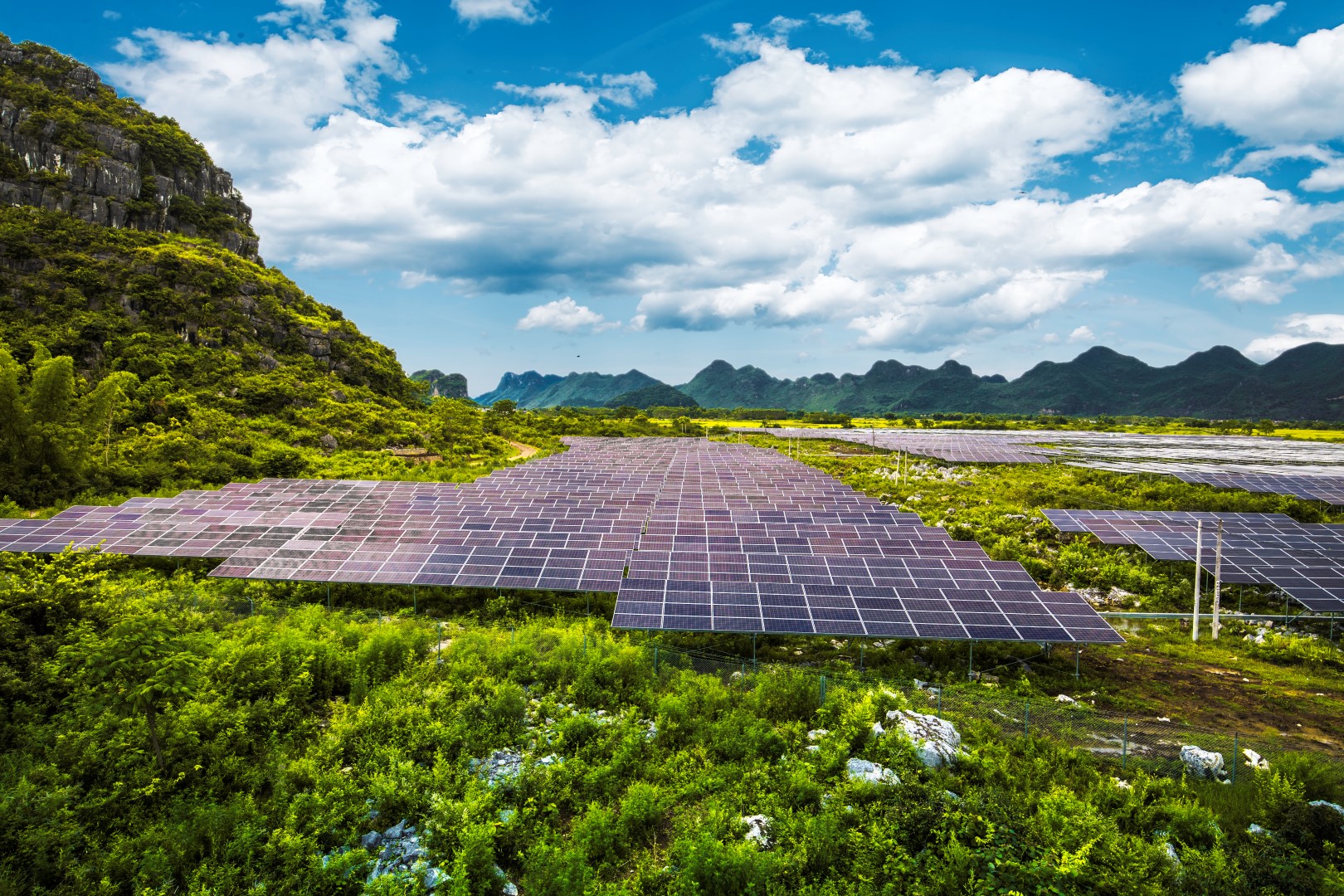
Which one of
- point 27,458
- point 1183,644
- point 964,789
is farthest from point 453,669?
point 27,458

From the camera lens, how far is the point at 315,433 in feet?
205

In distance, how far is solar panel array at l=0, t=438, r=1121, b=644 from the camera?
1916 centimetres

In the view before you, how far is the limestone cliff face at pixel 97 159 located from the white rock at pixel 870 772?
359ft

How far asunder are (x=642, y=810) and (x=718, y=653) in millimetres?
8745

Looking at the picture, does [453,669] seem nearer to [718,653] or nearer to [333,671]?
[333,671]

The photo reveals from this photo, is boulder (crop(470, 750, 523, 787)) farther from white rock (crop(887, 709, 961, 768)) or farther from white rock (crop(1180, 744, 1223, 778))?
white rock (crop(1180, 744, 1223, 778))

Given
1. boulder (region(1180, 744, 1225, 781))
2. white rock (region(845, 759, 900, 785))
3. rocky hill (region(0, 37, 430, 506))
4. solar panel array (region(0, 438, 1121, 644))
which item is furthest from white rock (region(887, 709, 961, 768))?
rocky hill (region(0, 37, 430, 506))

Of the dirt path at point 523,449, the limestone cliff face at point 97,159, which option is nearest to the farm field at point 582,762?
the dirt path at point 523,449

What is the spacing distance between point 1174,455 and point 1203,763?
74429 millimetres

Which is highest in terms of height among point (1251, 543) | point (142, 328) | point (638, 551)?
point (142, 328)

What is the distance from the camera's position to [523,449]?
8562 cm

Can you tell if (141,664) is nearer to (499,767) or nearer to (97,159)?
(499,767)

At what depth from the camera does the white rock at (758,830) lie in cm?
1125

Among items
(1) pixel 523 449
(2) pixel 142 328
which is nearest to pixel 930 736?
(1) pixel 523 449
